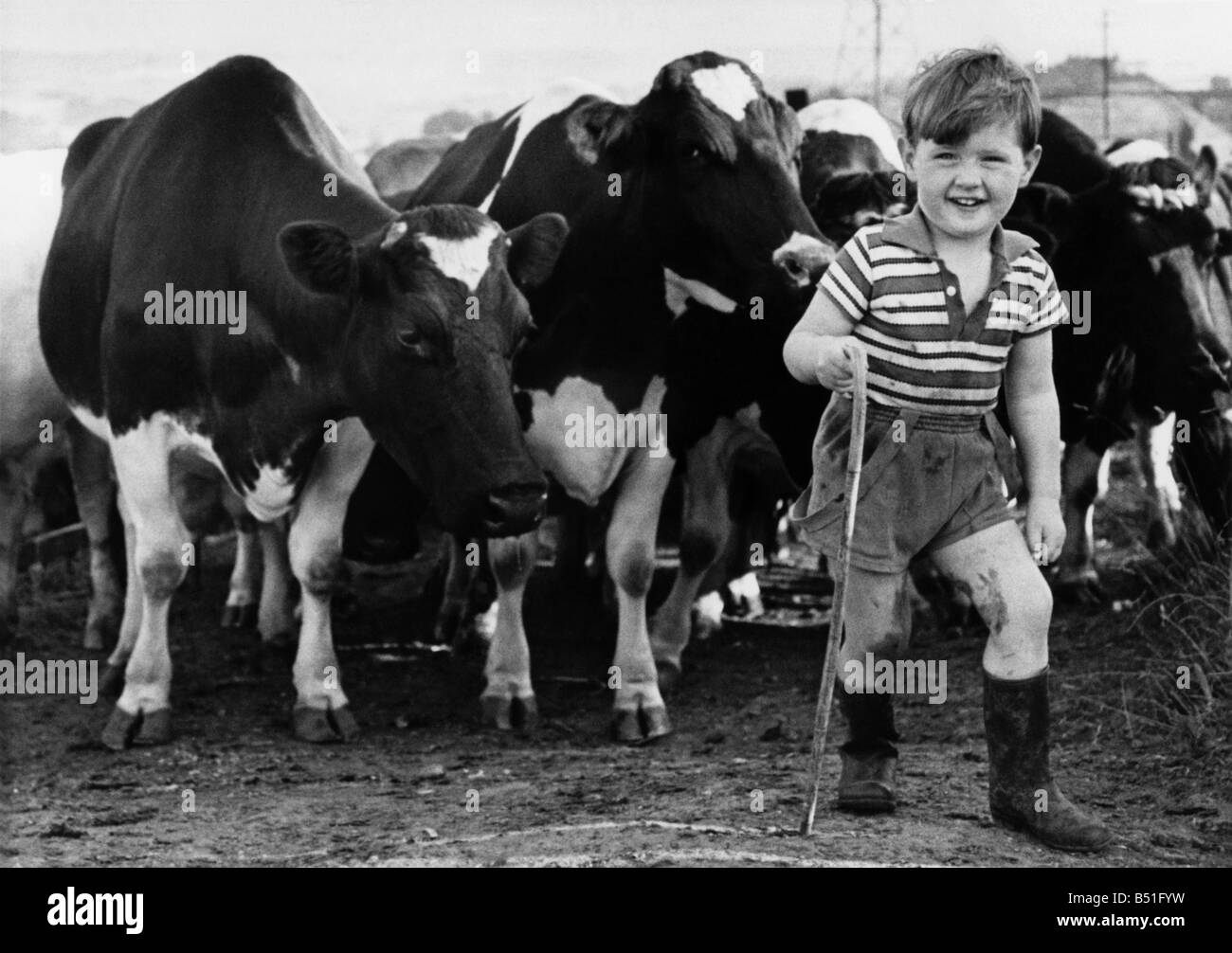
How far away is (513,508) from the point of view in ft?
19.7

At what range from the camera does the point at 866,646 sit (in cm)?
473

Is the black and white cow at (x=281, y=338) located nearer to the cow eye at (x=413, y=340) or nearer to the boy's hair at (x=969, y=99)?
the cow eye at (x=413, y=340)

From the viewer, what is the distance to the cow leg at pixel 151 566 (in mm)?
6684

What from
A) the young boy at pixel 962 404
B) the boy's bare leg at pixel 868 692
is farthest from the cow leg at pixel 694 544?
the young boy at pixel 962 404

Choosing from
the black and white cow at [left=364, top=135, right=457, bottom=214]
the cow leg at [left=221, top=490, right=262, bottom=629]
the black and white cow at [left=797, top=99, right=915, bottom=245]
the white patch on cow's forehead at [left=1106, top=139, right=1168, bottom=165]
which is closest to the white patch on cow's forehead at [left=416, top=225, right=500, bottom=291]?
the black and white cow at [left=797, top=99, right=915, bottom=245]

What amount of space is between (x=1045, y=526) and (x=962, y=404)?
351mm

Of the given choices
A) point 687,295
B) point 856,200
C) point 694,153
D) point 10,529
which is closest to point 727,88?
point 694,153

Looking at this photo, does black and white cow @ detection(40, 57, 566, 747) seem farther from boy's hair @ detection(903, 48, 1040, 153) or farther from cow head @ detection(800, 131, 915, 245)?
boy's hair @ detection(903, 48, 1040, 153)

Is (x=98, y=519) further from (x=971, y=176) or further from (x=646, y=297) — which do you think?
(x=971, y=176)

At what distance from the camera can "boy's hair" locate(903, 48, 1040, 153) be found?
446 centimetres

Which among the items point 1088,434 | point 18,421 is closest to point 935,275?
point 1088,434

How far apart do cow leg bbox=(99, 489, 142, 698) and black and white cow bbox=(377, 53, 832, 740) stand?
140 centimetres

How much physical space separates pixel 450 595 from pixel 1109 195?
10.1ft

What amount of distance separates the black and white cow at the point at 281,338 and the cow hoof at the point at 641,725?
908 millimetres
